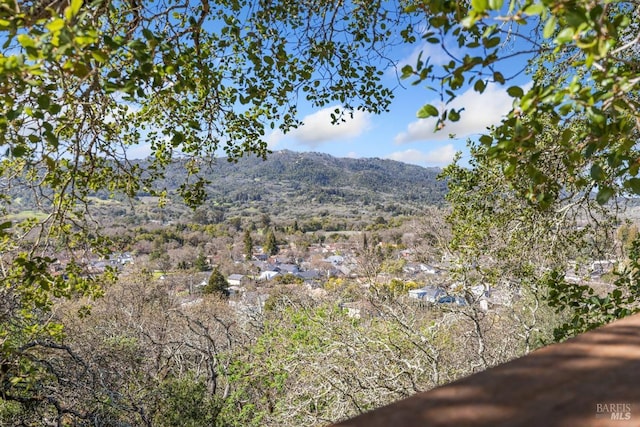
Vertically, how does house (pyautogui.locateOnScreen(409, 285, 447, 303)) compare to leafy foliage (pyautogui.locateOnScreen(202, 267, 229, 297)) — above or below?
above

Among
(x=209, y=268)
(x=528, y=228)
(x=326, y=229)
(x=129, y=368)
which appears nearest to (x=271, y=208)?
(x=326, y=229)

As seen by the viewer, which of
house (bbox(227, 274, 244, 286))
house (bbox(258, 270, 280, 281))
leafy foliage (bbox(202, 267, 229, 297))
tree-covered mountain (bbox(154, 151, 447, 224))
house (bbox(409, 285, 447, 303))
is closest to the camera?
house (bbox(409, 285, 447, 303))

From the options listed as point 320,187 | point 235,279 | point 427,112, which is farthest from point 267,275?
point 320,187

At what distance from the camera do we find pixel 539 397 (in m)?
0.54

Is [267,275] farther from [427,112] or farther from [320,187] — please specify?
[320,187]

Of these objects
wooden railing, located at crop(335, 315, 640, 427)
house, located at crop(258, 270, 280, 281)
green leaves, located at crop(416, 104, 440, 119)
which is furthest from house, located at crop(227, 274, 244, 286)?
wooden railing, located at crop(335, 315, 640, 427)

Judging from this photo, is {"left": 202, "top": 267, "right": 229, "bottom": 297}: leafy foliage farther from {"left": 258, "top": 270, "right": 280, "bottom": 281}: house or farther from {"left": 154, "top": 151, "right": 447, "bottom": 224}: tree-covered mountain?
{"left": 154, "top": 151, "right": 447, "bottom": 224}: tree-covered mountain

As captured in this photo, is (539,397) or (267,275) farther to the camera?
(267,275)

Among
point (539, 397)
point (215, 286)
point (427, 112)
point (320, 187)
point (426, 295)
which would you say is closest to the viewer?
point (539, 397)

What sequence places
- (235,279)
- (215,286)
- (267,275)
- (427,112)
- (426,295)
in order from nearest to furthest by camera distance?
(427,112) < (426,295) < (215,286) < (235,279) < (267,275)

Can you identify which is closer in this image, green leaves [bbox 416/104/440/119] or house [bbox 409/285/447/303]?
Answer: green leaves [bbox 416/104/440/119]

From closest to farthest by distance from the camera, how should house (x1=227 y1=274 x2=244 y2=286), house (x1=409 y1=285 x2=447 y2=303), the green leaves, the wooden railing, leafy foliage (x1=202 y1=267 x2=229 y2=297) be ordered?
the wooden railing
the green leaves
house (x1=409 y1=285 x2=447 y2=303)
leafy foliage (x1=202 y1=267 x2=229 y2=297)
house (x1=227 y1=274 x2=244 y2=286)

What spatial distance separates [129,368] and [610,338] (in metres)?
13.0

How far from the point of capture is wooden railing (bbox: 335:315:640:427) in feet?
1.67
